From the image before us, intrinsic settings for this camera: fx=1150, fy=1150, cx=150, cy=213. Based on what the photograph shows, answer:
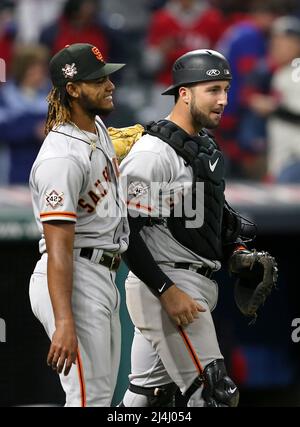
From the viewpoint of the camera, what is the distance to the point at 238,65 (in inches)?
368

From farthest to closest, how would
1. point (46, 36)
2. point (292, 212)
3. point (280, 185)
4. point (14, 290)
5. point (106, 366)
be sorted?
point (46, 36) < point (280, 185) < point (292, 212) < point (14, 290) < point (106, 366)

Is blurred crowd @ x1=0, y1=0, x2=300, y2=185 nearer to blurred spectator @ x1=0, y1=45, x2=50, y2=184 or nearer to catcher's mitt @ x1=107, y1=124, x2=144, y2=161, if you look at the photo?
blurred spectator @ x1=0, y1=45, x2=50, y2=184

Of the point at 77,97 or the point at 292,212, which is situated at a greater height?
the point at 77,97

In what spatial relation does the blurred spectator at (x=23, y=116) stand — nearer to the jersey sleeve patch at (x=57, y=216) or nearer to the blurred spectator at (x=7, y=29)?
the blurred spectator at (x=7, y=29)

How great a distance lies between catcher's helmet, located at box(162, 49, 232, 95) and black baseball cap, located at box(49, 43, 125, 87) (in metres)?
0.47

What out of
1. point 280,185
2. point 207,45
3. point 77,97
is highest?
point 207,45

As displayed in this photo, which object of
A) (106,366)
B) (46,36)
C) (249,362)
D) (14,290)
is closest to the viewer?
(106,366)

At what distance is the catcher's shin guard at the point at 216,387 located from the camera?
4.57 m

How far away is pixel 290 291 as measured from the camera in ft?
25.8

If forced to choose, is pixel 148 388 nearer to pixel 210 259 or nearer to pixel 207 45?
pixel 210 259

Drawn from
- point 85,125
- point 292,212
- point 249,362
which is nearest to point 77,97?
point 85,125

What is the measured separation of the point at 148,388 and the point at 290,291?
3067 mm

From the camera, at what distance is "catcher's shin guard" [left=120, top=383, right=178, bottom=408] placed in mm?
4949

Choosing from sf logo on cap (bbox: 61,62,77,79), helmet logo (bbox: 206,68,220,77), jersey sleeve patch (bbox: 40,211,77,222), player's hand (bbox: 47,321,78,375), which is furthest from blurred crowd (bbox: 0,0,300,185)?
player's hand (bbox: 47,321,78,375)
